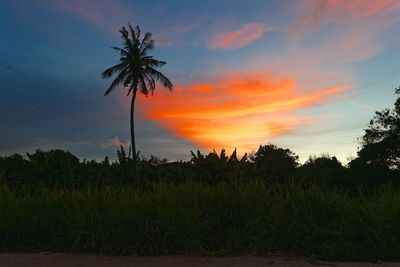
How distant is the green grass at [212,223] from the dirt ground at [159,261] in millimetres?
336

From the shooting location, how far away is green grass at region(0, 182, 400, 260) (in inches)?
320

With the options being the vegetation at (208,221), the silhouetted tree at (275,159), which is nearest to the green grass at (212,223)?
the vegetation at (208,221)

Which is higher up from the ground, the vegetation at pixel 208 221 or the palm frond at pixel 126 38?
the palm frond at pixel 126 38

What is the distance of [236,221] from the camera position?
8797mm

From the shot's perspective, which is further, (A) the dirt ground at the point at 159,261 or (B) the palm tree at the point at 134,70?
(B) the palm tree at the point at 134,70

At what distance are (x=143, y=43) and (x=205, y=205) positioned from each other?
40.7 meters

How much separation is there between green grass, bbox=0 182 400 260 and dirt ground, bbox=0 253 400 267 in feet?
1.10

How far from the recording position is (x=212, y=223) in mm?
8625

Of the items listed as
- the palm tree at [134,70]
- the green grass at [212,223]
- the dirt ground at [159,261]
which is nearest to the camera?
the dirt ground at [159,261]

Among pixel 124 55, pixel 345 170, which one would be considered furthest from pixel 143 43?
pixel 345 170

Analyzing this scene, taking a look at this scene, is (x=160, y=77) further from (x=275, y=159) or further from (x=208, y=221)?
(x=208, y=221)

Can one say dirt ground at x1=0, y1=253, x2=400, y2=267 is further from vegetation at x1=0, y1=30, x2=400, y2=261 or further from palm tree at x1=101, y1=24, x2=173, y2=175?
palm tree at x1=101, y1=24, x2=173, y2=175

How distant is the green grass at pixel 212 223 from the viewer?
812cm

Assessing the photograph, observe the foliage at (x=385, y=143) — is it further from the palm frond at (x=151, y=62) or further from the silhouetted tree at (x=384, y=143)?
the palm frond at (x=151, y=62)
